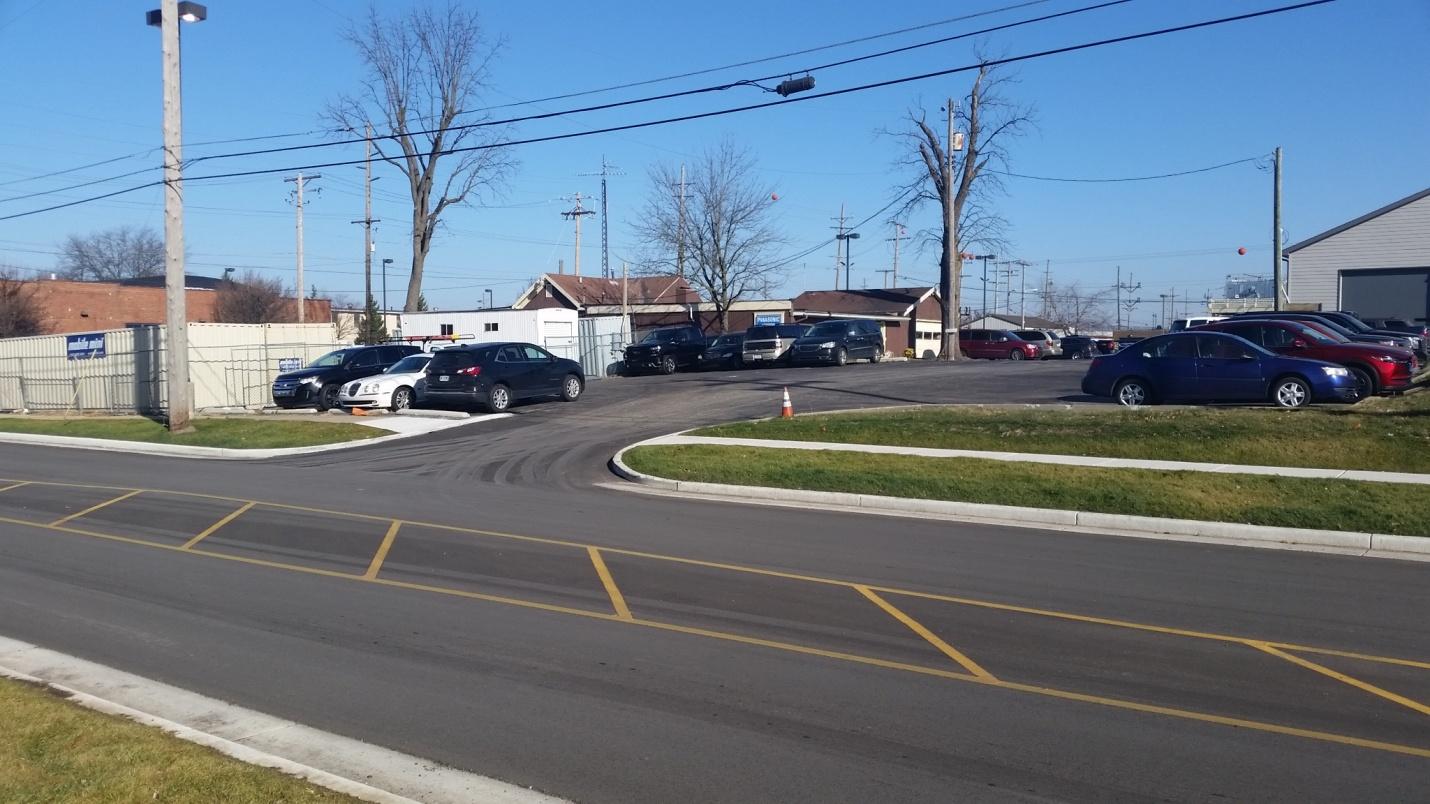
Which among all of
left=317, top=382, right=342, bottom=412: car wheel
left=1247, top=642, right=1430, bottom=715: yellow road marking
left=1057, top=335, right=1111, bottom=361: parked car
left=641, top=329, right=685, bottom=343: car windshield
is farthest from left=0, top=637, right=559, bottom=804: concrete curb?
left=1057, top=335, right=1111, bottom=361: parked car

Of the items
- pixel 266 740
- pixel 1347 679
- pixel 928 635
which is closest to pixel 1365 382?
pixel 1347 679

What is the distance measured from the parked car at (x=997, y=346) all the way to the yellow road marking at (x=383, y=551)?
1502 inches

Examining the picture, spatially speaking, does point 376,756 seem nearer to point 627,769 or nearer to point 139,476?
point 627,769

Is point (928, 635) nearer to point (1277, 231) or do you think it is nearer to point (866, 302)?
point (1277, 231)

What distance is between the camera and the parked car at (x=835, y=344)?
37219 mm

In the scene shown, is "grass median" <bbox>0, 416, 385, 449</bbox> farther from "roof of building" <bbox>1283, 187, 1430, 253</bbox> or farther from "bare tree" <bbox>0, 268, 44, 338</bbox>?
"roof of building" <bbox>1283, 187, 1430, 253</bbox>

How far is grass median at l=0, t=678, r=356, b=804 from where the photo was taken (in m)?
5.06

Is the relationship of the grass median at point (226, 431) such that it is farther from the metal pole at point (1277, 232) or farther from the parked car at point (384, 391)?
the metal pole at point (1277, 232)

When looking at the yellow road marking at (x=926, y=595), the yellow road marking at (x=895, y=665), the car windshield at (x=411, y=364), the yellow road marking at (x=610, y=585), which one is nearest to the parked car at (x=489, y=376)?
the car windshield at (x=411, y=364)

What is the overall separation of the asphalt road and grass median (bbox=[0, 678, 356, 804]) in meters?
0.96

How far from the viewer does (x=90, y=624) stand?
909 centimetres

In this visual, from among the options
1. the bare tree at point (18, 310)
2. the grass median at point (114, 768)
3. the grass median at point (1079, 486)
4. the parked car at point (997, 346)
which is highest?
the bare tree at point (18, 310)

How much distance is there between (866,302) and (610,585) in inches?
2545

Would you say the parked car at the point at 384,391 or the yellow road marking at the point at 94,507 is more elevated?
the parked car at the point at 384,391
